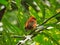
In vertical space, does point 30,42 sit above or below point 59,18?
below

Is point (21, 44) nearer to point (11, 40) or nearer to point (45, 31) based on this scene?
point (11, 40)

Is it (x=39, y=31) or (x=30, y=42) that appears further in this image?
(x=39, y=31)

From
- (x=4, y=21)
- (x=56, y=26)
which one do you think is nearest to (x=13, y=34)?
(x=4, y=21)

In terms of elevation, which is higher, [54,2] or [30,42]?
[54,2]

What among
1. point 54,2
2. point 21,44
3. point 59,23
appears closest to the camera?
point 21,44

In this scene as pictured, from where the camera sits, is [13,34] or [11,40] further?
[13,34]

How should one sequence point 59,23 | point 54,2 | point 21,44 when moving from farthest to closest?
point 54,2, point 59,23, point 21,44

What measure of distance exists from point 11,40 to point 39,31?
6.4 inches

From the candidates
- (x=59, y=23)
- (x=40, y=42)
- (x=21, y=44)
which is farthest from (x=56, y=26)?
(x=21, y=44)

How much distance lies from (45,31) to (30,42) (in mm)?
201

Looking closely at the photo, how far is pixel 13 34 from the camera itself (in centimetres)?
117

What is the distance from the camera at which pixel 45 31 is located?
1173 mm

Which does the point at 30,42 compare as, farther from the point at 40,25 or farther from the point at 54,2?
the point at 54,2

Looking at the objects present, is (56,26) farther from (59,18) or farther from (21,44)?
(21,44)
